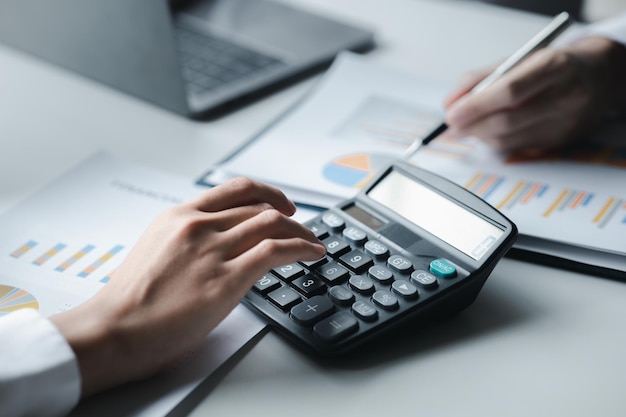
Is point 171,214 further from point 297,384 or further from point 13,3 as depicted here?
point 13,3

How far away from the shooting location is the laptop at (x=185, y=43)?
0.73 metres

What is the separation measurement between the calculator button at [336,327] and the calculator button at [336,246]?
6cm

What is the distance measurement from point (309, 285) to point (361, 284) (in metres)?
0.03

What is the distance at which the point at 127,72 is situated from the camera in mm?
779

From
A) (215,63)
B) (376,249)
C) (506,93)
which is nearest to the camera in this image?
(376,249)

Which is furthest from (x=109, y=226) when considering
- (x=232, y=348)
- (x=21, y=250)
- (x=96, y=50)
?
(x=96, y=50)

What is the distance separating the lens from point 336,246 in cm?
52

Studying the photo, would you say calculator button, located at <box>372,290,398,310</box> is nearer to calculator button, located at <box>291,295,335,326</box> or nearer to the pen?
calculator button, located at <box>291,295,335,326</box>

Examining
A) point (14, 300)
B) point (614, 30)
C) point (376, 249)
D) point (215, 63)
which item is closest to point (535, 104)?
point (614, 30)

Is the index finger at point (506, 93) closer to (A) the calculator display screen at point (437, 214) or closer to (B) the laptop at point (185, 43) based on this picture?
(A) the calculator display screen at point (437, 214)

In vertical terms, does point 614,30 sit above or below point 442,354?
above

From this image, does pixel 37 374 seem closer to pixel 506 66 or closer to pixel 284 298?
pixel 284 298

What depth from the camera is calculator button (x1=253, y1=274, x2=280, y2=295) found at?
0.49 meters

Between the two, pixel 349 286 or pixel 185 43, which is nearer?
pixel 349 286
